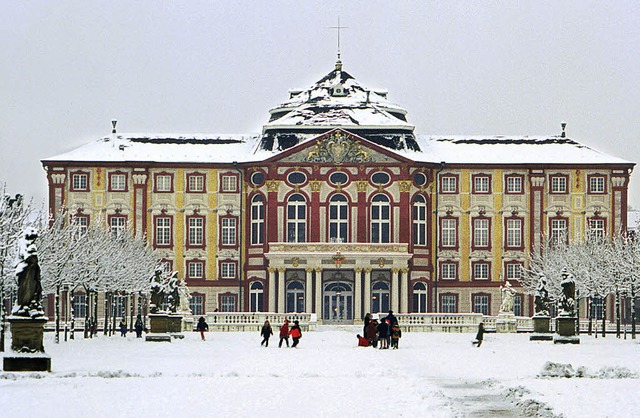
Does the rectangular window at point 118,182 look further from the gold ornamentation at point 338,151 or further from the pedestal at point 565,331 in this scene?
the pedestal at point 565,331

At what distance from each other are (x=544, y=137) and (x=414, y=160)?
1151 cm

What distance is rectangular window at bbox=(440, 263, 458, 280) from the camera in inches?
3981

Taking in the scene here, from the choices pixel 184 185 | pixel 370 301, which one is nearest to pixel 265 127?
pixel 184 185

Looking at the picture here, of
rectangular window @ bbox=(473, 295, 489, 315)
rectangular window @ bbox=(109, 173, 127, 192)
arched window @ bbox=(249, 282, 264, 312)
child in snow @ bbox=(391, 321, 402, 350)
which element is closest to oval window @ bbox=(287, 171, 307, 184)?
arched window @ bbox=(249, 282, 264, 312)

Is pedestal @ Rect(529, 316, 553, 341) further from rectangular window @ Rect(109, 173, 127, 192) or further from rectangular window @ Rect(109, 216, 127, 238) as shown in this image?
rectangular window @ Rect(109, 173, 127, 192)

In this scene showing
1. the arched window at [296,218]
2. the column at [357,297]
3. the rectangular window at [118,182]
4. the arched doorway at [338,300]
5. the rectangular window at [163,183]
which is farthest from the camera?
the rectangular window at [163,183]

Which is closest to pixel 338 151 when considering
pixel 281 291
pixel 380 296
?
pixel 380 296

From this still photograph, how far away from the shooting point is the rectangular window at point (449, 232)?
102 meters

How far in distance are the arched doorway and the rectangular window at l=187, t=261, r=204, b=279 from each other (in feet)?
30.3

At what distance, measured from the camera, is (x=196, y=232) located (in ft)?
334

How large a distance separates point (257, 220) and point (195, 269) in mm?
5642

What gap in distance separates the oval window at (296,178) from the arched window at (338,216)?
8.10ft

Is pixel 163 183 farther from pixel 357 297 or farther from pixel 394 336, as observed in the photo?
pixel 394 336

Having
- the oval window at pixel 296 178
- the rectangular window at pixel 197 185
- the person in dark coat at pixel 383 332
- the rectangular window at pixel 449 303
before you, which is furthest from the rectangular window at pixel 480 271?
the person in dark coat at pixel 383 332
